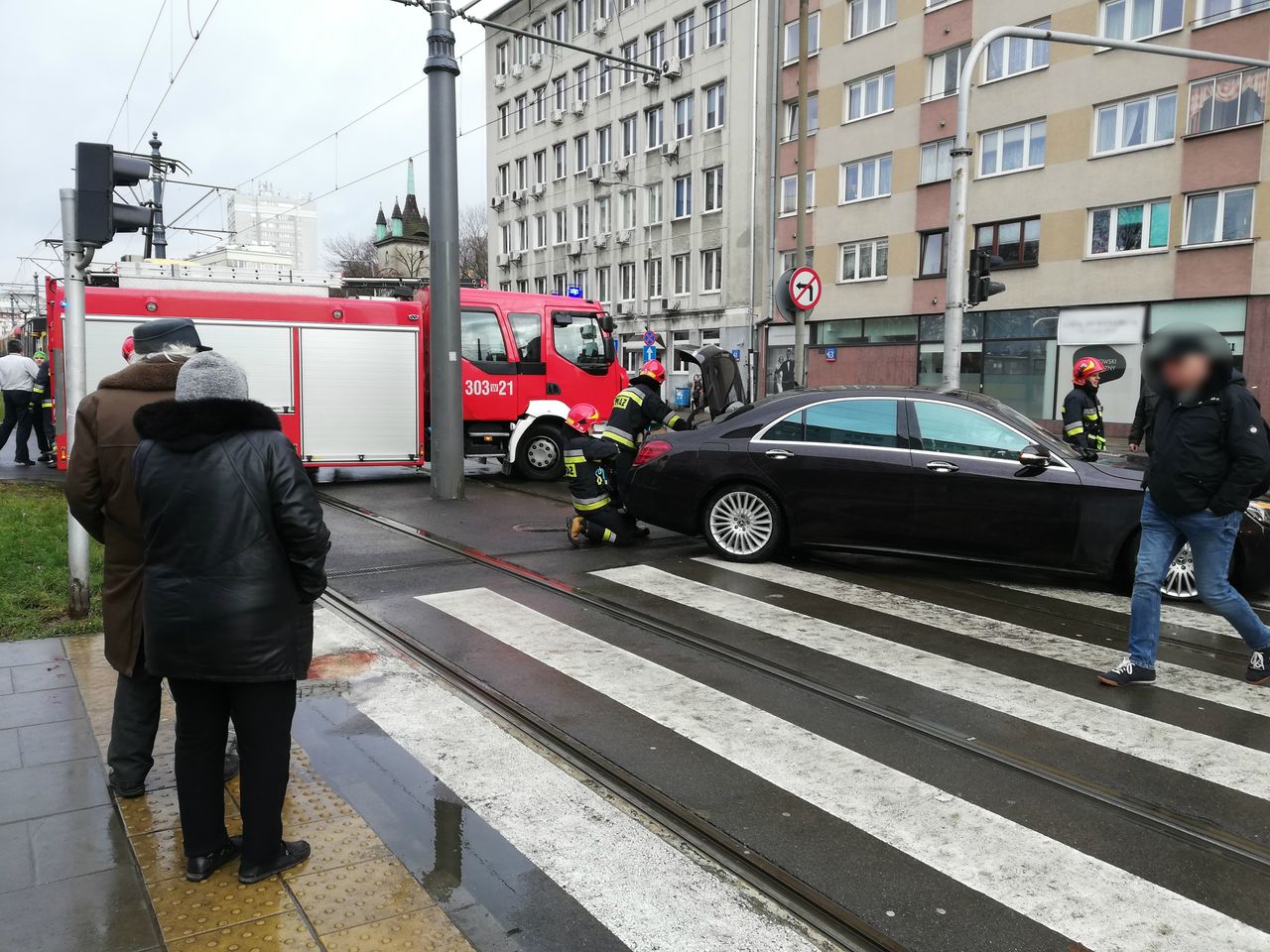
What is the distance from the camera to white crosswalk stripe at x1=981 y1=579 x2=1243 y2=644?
21.4ft

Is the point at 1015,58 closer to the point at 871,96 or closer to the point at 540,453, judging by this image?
the point at 871,96

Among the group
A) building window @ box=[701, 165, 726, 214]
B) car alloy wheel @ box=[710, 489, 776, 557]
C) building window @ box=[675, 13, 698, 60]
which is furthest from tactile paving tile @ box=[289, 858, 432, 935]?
building window @ box=[675, 13, 698, 60]

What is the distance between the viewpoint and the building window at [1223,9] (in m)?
22.7

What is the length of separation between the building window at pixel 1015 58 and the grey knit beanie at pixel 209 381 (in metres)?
29.0

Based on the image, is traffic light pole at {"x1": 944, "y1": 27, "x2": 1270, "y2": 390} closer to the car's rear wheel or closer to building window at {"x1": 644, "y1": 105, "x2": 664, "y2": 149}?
the car's rear wheel

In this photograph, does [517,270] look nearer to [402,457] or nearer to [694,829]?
[402,457]

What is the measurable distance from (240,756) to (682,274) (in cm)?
4032

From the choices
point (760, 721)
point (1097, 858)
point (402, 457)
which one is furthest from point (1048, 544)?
point (402, 457)

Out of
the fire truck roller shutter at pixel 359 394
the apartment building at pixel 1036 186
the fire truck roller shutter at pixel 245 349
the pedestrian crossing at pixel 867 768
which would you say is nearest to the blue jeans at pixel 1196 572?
the pedestrian crossing at pixel 867 768

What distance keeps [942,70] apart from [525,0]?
29.0 meters

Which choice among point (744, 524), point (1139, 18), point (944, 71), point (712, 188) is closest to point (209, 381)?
point (744, 524)

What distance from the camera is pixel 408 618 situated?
6.74 m

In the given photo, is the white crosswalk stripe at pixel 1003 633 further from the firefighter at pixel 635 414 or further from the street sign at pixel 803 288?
the street sign at pixel 803 288

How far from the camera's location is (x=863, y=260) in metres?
33.3
